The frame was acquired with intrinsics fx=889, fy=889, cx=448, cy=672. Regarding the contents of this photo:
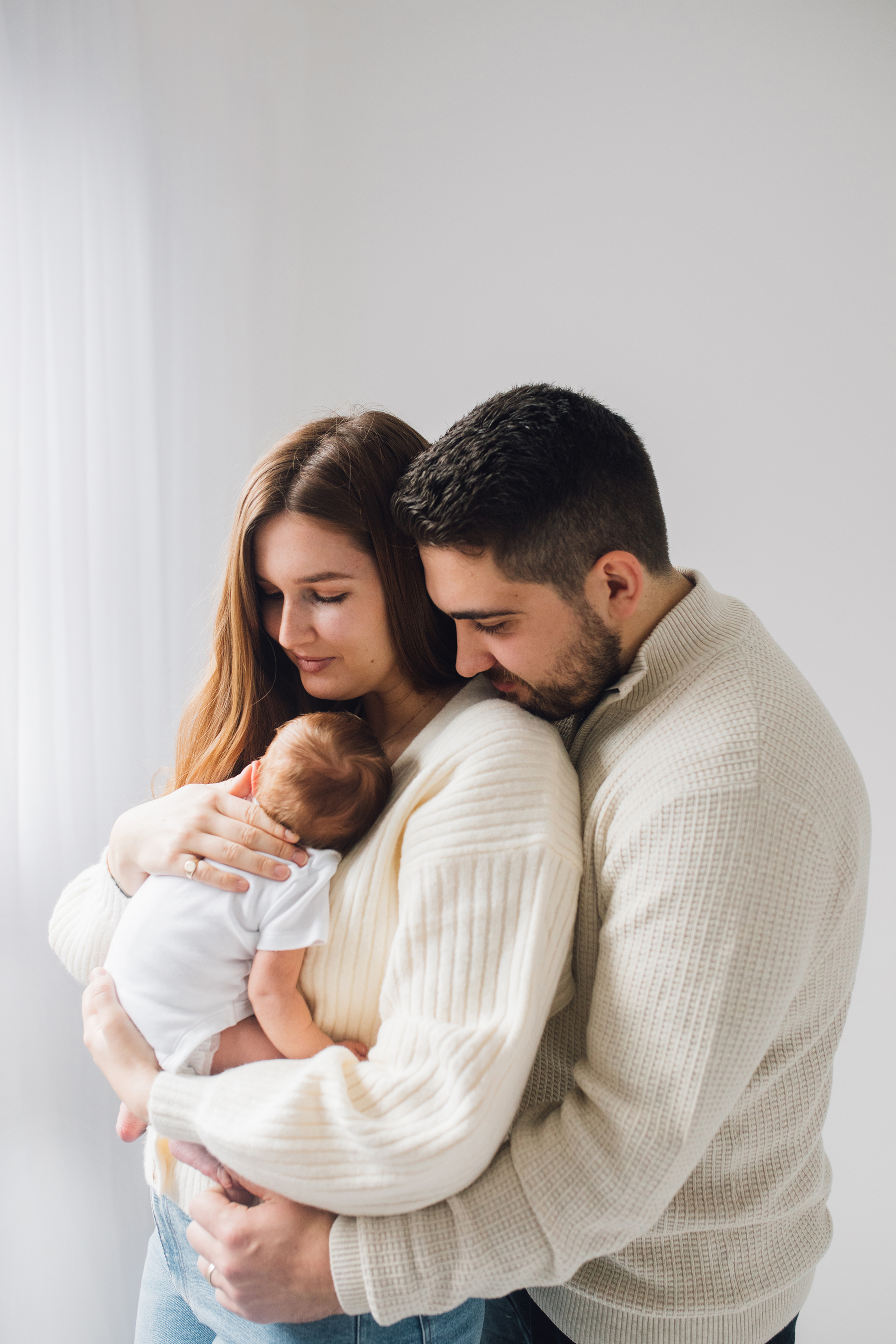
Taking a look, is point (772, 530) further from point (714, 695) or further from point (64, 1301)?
point (64, 1301)

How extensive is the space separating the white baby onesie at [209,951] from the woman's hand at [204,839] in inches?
0.8

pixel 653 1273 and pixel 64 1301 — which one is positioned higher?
pixel 653 1273

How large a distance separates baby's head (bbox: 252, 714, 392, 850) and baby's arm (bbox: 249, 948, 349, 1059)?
163 millimetres

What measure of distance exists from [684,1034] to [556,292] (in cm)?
181

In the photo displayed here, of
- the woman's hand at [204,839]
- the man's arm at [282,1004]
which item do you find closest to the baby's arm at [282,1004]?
the man's arm at [282,1004]

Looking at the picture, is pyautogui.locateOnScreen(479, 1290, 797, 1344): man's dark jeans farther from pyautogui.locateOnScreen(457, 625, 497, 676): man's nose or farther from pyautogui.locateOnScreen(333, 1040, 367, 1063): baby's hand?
pyautogui.locateOnScreen(457, 625, 497, 676): man's nose

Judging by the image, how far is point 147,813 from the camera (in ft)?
4.42

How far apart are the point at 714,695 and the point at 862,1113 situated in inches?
64.1

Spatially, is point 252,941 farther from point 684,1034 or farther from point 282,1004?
point 684,1034

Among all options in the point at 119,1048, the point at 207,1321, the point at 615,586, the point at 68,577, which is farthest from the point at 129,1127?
the point at 68,577

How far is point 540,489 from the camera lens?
1.12 m

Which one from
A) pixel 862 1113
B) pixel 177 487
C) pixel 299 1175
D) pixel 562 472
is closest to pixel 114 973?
pixel 299 1175

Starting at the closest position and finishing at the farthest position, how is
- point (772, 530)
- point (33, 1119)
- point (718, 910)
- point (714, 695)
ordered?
point (718, 910)
point (714, 695)
point (33, 1119)
point (772, 530)

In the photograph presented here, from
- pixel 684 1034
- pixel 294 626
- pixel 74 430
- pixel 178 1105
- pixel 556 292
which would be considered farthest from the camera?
pixel 556 292
